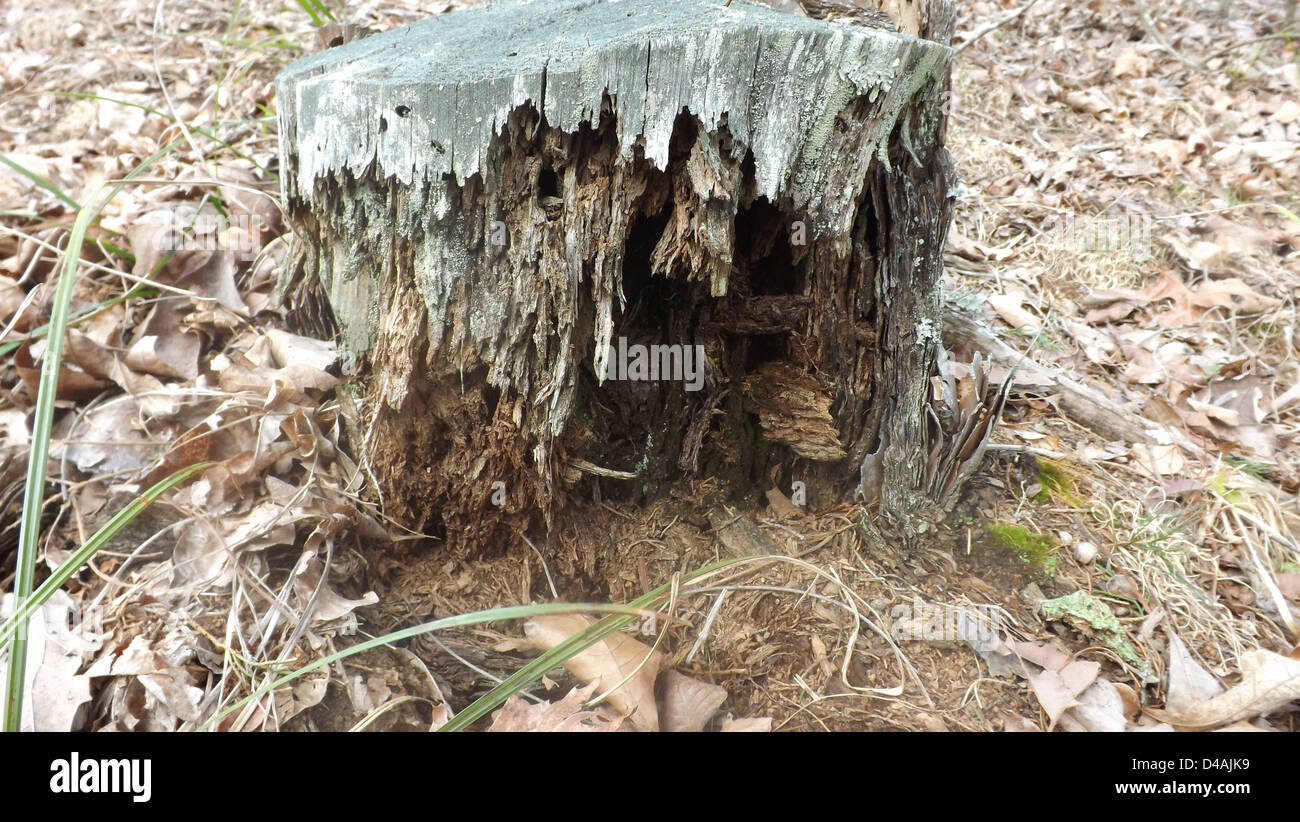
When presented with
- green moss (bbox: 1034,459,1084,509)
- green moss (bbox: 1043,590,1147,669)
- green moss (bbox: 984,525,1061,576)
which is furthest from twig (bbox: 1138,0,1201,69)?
green moss (bbox: 1043,590,1147,669)

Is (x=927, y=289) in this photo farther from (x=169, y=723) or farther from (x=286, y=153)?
(x=169, y=723)

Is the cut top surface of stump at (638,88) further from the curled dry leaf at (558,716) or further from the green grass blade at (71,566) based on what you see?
the curled dry leaf at (558,716)

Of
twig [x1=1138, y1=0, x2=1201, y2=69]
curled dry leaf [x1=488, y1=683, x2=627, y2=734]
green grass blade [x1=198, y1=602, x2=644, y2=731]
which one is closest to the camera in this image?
green grass blade [x1=198, y1=602, x2=644, y2=731]

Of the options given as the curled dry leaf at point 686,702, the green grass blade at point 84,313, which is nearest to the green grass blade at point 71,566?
the green grass blade at point 84,313

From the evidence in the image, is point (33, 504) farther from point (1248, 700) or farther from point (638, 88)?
point (1248, 700)

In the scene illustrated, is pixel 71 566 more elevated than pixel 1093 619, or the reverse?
pixel 71 566

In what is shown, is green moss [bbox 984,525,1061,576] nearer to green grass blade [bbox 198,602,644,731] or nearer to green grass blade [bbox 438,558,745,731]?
green grass blade [bbox 438,558,745,731]

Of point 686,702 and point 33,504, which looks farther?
point 686,702

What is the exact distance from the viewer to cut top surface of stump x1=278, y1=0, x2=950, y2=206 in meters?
1.17

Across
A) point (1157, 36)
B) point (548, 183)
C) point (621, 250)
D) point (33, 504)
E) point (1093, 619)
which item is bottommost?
point (1093, 619)

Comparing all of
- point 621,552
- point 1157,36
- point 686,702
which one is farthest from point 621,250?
point 1157,36

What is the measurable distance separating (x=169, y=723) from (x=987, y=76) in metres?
4.38

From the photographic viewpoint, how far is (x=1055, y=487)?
5.83 feet

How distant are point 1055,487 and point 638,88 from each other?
4.40 feet
